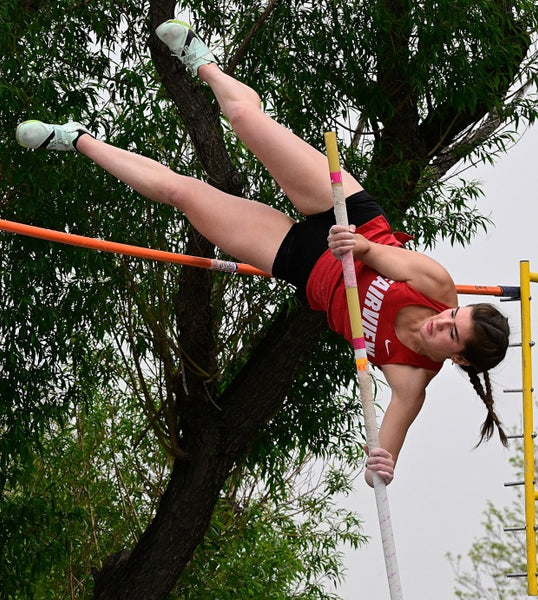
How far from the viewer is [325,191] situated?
Answer: 117 inches

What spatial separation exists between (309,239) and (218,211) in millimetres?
291

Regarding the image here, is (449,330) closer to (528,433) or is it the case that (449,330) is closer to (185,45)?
(185,45)

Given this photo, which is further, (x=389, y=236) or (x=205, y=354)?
(x=205, y=354)

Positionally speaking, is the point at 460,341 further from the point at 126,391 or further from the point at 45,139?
the point at 126,391

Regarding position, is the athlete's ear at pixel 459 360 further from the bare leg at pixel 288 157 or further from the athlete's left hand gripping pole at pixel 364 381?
the bare leg at pixel 288 157

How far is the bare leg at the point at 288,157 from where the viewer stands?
2941 millimetres

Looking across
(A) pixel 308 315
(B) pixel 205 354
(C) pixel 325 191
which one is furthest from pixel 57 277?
(C) pixel 325 191

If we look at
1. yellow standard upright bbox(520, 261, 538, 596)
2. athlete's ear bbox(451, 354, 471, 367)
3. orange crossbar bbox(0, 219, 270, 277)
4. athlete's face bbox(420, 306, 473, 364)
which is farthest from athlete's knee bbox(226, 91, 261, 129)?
yellow standard upright bbox(520, 261, 538, 596)

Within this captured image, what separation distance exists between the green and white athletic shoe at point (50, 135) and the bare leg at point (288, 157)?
25.5 inches

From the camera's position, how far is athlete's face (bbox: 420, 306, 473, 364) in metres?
2.82

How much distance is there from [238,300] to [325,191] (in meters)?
3.05

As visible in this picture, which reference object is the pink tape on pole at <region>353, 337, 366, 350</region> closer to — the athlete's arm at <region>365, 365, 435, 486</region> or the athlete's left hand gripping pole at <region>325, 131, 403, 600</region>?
the athlete's left hand gripping pole at <region>325, 131, 403, 600</region>

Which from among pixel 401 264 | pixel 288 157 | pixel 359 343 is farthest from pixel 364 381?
pixel 288 157

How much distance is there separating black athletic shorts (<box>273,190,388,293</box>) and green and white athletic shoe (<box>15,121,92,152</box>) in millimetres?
847
